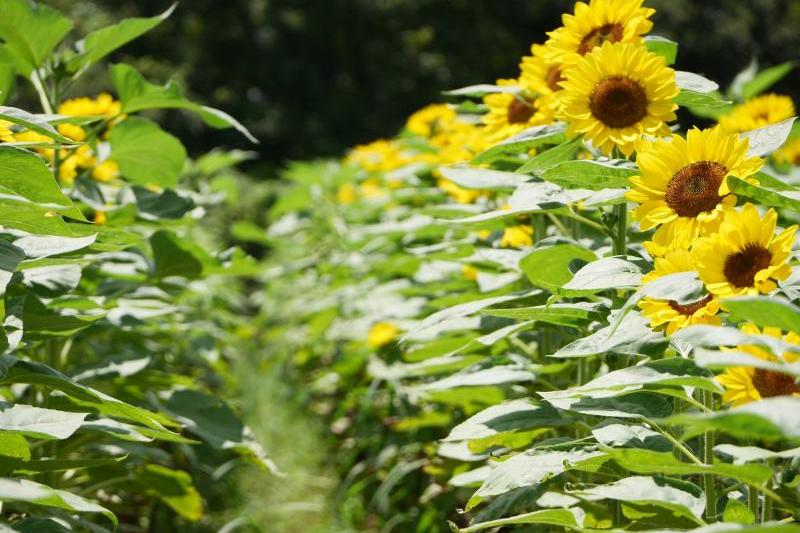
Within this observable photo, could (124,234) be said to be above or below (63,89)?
below

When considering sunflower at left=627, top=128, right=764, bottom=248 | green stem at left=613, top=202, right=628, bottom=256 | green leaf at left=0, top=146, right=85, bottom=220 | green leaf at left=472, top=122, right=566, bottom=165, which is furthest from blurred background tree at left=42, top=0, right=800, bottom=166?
sunflower at left=627, top=128, right=764, bottom=248

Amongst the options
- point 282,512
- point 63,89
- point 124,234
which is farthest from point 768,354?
point 282,512

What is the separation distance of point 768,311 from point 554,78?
1014 millimetres

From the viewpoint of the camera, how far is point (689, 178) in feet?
4.94

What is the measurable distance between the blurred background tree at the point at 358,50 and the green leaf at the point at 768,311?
A: 1731 cm

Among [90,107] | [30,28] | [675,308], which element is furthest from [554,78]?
[90,107]

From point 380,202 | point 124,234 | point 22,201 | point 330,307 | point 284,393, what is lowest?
point 284,393

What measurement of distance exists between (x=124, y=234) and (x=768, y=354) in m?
1.29

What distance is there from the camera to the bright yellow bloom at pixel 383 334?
3.87m

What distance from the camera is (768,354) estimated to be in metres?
1.25

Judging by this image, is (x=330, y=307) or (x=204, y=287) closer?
(x=204, y=287)

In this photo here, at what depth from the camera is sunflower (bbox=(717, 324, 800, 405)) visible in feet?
4.14

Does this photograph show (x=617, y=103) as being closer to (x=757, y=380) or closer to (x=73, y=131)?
A: (x=757, y=380)

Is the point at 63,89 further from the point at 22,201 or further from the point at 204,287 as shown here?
the point at 204,287
